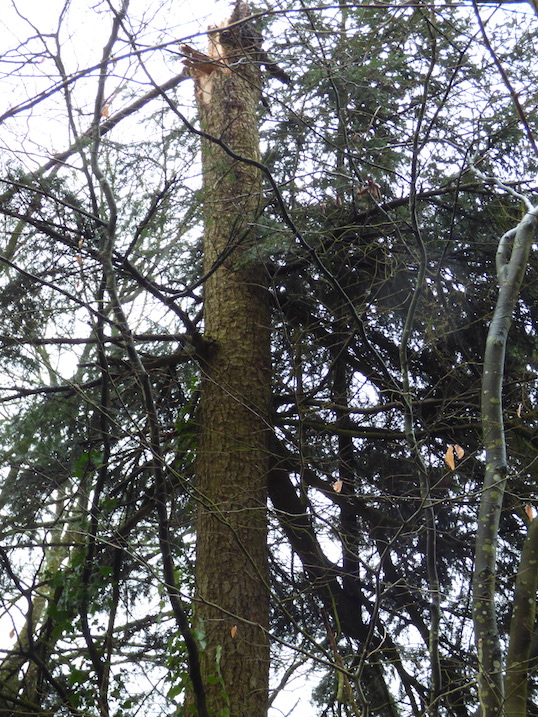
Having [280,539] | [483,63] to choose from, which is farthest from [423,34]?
[280,539]

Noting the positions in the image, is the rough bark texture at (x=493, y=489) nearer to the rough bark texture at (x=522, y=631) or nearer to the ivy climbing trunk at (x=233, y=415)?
the rough bark texture at (x=522, y=631)

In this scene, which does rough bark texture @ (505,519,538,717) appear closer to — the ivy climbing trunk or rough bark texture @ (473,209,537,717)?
rough bark texture @ (473,209,537,717)

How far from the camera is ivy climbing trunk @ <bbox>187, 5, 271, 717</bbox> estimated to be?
4082 mm

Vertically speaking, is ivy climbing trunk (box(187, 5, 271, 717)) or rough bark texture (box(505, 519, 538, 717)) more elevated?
ivy climbing trunk (box(187, 5, 271, 717))

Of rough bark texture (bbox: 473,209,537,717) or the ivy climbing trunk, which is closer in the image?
rough bark texture (bbox: 473,209,537,717)

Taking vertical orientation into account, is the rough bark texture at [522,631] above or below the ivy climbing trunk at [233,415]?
below

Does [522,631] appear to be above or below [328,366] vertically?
below

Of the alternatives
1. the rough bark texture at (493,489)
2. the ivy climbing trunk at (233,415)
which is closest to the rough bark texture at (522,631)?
the rough bark texture at (493,489)

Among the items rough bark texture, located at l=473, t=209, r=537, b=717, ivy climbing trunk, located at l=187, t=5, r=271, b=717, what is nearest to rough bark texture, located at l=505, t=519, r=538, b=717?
rough bark texture, located at l=473, t=209, r=537, b=717

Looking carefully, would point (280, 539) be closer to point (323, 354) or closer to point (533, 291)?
point (323, 354)

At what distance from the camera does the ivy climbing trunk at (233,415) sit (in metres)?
4.08

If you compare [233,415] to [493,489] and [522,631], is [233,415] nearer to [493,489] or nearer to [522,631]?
[493,489]

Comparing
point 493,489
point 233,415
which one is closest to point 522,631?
point 493,489

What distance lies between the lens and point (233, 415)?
4906mm
